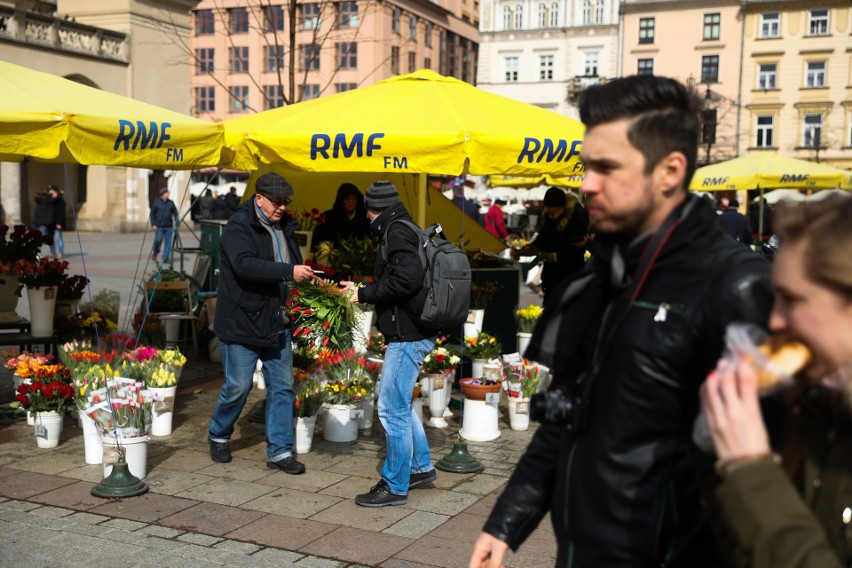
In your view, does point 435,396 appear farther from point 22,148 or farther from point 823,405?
point 823,405

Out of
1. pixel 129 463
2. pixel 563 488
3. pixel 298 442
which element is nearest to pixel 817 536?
pixel 563 488

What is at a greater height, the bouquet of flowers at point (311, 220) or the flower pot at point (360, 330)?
the bouquet of flowers at point (311, 220)

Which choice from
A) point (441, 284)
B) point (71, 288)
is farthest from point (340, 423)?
point (71, 288)

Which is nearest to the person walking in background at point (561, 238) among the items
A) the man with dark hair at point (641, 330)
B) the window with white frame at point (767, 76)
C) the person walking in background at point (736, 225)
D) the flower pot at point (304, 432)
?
the flower pot at point (304, 432)

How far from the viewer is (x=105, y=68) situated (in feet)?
109

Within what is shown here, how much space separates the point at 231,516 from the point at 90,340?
3447mm

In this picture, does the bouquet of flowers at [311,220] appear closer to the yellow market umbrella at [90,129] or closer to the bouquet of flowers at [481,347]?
the yellow market umbrella at [90,129]

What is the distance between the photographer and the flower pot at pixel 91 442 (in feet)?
21.2

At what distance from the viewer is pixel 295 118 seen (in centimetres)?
762

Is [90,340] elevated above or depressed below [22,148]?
below

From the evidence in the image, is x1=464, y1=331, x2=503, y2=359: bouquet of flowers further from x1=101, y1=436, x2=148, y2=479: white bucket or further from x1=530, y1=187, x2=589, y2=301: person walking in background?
x1=101, y1=436, x2=148, y2=479: white bucket

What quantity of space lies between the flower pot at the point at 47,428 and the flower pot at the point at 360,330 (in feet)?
7.20

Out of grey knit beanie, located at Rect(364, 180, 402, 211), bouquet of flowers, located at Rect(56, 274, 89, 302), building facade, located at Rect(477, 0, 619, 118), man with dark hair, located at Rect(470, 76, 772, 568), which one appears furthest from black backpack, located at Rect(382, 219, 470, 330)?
building facade, located at Rect(477, 0, 619, 118)

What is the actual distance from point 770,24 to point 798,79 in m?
4.14
